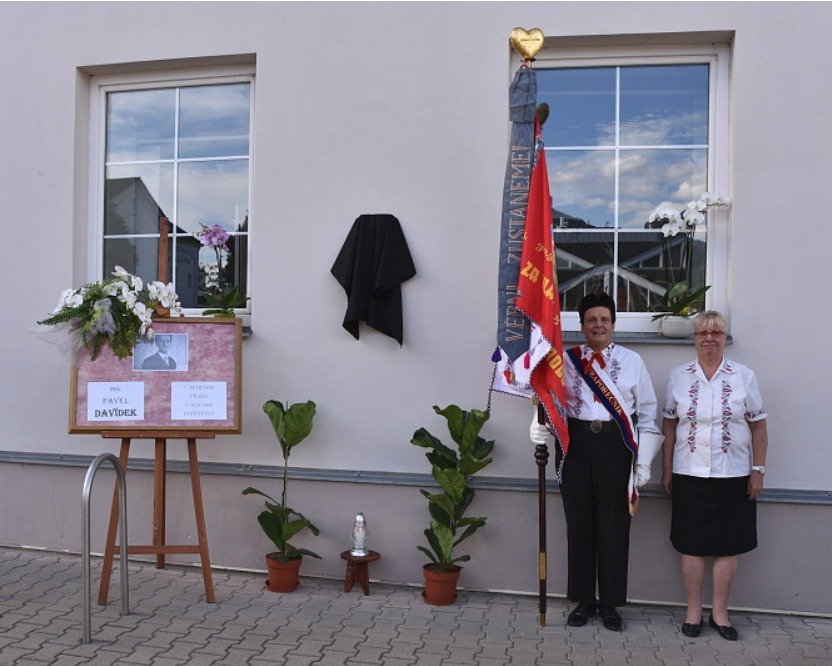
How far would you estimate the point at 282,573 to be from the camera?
4.83m

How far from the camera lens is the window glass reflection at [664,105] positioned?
496 cm

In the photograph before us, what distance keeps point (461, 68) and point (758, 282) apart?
6.80ft

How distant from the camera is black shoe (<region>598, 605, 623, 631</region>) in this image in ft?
14.3

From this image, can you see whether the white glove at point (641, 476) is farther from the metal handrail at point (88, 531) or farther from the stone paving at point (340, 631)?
the metal handrail at point (88, 531)

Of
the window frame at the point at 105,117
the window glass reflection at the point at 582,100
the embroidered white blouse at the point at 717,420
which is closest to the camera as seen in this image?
the embroidered white blouse at the point at 717,420

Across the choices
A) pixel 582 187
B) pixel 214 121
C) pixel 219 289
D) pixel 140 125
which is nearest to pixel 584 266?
pixel 582 187

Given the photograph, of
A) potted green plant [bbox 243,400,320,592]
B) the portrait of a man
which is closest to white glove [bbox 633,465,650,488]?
potted green plant [bbox 243,400,320,592]

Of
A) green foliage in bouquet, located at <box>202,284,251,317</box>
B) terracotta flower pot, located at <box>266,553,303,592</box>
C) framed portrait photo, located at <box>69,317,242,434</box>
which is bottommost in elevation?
terracotta flower pot, located at <box>266,553,303,592</box>

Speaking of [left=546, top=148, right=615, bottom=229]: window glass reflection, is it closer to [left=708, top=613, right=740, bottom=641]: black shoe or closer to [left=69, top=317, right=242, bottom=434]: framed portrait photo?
[left=69, top=317, right=242, bottom=434]: framed portrait photo

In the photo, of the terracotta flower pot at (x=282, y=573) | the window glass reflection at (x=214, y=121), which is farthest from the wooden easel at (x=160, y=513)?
the window glass reflection at (x=214, y=121)

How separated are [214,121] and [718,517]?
3.93 meters

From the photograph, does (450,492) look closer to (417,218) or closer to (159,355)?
(417,218)

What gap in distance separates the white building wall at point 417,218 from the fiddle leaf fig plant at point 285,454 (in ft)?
0.88

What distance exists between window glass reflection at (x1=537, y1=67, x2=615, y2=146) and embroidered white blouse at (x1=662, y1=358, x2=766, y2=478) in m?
1.61
